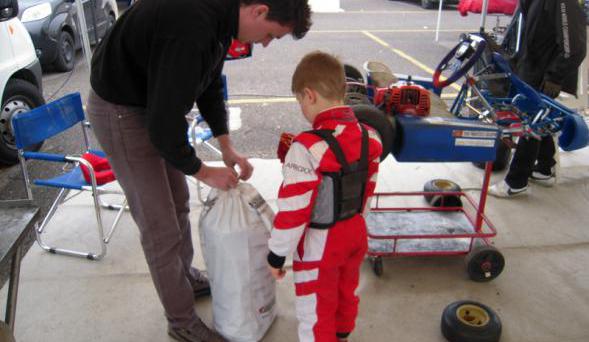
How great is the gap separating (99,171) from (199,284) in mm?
1016

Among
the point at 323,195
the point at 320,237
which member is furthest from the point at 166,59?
the point at 320,237

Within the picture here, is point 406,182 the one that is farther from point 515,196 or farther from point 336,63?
point 336,63

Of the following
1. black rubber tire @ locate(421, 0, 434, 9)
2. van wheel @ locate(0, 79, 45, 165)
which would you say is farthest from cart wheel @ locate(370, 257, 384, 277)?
black rubber tire @ locate(421, 0, 434, 9)

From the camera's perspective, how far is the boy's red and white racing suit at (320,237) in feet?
5.73

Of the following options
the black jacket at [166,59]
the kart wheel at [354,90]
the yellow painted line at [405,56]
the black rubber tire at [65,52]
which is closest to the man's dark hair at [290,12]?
the black jacket at [166,59]

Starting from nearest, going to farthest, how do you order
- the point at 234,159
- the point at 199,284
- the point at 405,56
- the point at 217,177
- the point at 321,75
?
the point at 321,75 < the point at 217,177 < the point at 234,159 < the point at 199,284 < the point at 405,56

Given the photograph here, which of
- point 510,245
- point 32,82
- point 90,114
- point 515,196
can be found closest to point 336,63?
point 90,114

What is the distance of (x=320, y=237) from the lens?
1.88 m

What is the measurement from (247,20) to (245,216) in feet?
2.73

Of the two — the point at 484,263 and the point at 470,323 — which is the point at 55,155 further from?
the point at 484,263

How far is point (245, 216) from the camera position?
204cm

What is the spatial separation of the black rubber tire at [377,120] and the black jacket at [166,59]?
2.63 ft

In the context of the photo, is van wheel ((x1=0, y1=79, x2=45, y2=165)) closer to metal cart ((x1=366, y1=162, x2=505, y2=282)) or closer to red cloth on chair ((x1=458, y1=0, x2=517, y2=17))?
metal cart ((x1=366, y1=162, x2=505, y2=282))

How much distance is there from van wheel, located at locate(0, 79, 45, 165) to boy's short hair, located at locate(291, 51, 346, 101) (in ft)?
10.4
